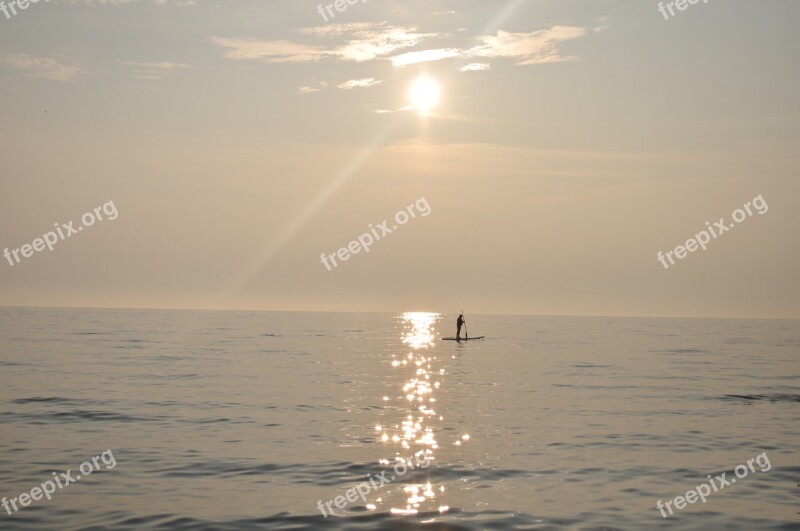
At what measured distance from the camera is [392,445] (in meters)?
22.8

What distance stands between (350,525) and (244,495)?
3395 millimetres

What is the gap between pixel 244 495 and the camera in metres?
16.9

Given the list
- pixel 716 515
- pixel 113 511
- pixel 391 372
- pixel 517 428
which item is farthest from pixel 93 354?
pixel 716 515

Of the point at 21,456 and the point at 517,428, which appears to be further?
the point at 517,428

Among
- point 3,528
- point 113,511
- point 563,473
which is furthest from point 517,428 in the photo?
point 3,528

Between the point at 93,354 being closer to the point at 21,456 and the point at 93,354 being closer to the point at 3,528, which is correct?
the point at 21,456

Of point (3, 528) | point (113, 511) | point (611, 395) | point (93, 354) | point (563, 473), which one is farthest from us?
point (93, 354)

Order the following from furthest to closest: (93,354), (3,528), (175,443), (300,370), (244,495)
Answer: (93,354), (300,370), (175,443), (244,495), (3,528)

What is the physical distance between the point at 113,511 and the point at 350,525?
16.5 feet

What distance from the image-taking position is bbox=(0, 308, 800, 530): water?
1566 centimetres

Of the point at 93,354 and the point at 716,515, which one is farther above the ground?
the point at 93,354

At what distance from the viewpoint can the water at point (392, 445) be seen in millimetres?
15656

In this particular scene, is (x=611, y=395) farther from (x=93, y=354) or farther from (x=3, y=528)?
(x=93, y=354)

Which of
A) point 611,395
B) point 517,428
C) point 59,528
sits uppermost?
point 611,395
